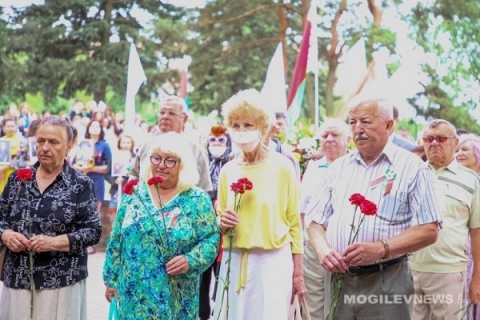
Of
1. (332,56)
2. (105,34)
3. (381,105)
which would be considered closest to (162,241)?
(381,105)

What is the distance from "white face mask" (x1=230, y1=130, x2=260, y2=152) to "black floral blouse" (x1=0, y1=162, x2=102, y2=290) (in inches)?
47.2

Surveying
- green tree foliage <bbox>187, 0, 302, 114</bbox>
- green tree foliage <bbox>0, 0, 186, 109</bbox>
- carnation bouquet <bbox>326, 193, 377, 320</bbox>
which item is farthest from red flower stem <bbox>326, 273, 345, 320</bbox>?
green tree foliage <bbox>0, 0, 186, 109</bbox>

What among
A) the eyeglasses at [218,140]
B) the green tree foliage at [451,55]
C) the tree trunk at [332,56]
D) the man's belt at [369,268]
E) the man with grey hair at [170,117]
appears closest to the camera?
the man's belt at [369,268]

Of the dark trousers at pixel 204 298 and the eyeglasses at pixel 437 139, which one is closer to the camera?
the eyeglasses at pixel 437 139

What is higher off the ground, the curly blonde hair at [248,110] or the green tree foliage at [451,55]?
the green tree foliage at [451,55]

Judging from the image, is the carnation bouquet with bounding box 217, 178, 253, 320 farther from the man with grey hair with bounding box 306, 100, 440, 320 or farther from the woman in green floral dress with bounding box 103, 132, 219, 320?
the man with grey hair with bounding box 306, 100, 440, 320

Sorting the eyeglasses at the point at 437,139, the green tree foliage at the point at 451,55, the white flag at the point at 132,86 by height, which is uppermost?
the green tree foliage at the point at 451,55

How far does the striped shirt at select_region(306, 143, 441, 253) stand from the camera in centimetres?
515

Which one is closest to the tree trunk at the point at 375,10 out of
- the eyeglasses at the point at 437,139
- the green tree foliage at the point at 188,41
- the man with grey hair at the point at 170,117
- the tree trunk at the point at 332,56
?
the green tree foliage at the point at 188,41

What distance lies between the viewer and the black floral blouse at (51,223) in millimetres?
6031

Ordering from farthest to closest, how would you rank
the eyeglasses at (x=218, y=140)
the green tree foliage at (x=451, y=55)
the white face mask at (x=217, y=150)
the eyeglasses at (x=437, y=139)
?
the green tree foliage at (x=451, y=55) < the eyeglasses at (x=218, y=140) < the white face mask at (x=217, y=150) < the eyeglasses at (x=437, y=139)

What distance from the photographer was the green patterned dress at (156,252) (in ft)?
19.9

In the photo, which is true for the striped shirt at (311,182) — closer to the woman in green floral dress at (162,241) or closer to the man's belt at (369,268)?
the woman in green floral dress at (162,241)

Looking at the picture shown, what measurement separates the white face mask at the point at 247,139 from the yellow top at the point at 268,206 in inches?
7.1
